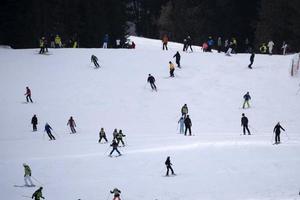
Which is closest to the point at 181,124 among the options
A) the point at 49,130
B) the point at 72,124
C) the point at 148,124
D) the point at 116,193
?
the point at 148,124

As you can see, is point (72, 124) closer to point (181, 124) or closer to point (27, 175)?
point (181, 124)

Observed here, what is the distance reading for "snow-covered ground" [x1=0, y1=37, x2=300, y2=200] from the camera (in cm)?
2742

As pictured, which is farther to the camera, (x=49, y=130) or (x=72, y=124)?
(x=72, y=124)

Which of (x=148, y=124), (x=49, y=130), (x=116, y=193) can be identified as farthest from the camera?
(x=148, y=124)

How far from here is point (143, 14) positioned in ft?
389

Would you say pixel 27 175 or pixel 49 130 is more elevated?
pixel 49 130

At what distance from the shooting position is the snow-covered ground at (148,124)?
27.4 m

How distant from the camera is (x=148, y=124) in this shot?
3966cm

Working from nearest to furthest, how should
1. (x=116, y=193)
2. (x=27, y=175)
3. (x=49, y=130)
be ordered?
1. (x=116, y=193)
2. (x=27, y=175)
3. (x=49, y=130)

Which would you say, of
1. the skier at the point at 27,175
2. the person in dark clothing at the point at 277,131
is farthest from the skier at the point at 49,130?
the person in dark clothing at the point at 277,131

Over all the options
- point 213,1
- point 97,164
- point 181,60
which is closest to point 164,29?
point 213,1

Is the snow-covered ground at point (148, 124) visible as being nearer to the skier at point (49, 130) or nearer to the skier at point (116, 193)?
the skier at point (49, 130)

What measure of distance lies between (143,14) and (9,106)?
255 feet

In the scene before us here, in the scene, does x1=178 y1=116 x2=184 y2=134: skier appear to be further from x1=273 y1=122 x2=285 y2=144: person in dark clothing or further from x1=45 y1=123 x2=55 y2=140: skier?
x1=45 y1=123 x2=55 y2=140: skier
